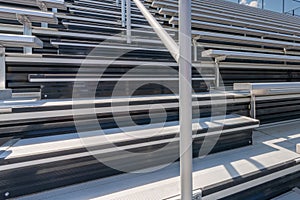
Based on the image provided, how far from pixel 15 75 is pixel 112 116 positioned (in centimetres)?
73

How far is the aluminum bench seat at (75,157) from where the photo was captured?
0.65 m

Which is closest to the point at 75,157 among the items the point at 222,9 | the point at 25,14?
the point at 25,14

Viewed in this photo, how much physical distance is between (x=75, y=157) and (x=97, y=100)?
1.09ft

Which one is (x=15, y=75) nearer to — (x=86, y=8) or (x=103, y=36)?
(x=103, y=36)

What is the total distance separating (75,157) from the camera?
713 mm

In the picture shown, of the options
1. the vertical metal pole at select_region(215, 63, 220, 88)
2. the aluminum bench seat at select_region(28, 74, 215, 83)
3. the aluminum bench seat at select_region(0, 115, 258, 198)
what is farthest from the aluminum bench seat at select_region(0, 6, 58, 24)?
the vertical metal pole at select_region(215, 63, 220, 88)

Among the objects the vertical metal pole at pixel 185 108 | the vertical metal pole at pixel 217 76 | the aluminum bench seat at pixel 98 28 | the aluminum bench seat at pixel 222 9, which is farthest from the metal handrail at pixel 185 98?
the aluminum bench seat at pixel 222 9

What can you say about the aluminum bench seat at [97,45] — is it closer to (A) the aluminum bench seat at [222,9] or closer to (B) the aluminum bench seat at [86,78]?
(B) the aluminum bench seat at [86,78]

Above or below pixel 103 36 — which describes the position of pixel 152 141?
below

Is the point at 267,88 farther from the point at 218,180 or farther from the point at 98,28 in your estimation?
the point at 98,28

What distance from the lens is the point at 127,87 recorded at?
1.23 meters

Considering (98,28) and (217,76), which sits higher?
(98,28)

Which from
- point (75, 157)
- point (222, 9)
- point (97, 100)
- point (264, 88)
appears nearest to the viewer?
point (75, 157)

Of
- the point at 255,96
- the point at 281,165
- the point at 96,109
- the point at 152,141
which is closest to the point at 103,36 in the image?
the point at 96,109
